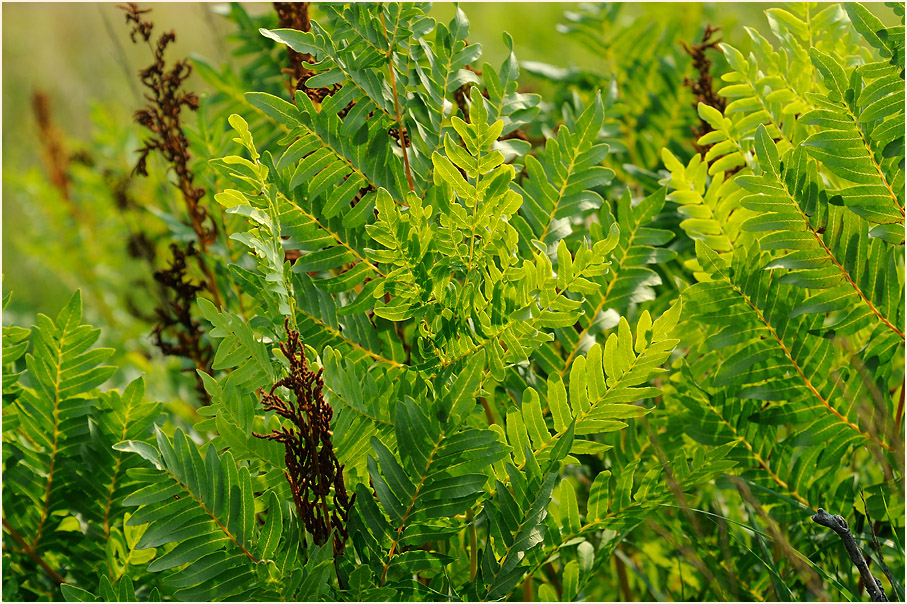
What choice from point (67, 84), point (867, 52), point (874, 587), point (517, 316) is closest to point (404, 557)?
point (517, 316)

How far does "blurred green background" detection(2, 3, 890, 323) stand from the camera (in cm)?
237

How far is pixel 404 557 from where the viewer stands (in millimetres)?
552

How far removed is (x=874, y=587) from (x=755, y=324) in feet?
0.74

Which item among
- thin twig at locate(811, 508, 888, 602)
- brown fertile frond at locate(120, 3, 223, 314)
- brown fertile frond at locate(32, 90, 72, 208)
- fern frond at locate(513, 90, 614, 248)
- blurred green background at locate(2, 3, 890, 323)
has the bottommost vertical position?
thin twig at locate(811, 508, 888, 602)

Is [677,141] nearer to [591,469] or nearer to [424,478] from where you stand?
[591,469]

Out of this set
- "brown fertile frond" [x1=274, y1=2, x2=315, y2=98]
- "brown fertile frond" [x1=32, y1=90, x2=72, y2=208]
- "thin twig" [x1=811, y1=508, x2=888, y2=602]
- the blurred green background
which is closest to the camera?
"thin twig" [x1=811, y1=508, x2=888, y2=602]

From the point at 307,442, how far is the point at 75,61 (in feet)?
13.6

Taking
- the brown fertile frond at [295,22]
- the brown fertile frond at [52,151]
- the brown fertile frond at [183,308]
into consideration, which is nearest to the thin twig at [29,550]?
the brown fertile frond at [183,308]

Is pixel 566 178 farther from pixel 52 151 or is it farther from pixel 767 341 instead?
pixel 52 151

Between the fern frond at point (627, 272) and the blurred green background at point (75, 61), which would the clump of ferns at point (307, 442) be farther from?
the blurred green background at point (75, 61)

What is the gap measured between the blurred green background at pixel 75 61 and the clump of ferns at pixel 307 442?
1.18 m

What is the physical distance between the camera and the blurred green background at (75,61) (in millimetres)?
2371

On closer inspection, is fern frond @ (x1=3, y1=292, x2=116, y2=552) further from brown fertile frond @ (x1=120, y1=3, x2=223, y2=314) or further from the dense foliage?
brown fertile frond @ (x1=120, y1=3, x2=223, y2=314)

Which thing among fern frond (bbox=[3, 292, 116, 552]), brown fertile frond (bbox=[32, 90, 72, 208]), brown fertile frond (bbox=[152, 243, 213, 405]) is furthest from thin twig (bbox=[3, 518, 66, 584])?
brown fertile frond (bbox=[32, 90, 72, 208])
